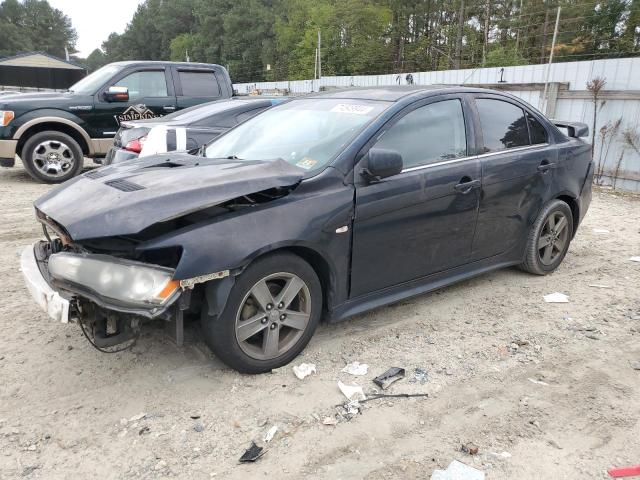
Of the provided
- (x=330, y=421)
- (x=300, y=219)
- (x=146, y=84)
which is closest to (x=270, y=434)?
(x=330, y=421)

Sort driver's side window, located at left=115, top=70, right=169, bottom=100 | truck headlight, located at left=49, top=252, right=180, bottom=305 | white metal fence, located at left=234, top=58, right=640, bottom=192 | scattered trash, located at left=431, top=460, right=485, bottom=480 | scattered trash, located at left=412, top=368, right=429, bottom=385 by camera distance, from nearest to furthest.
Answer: scattered trash, located at left=431, top=460, right=485, bottom=480, truck headlight, located at left=49, top=252, right=180, bottom=305, scattered trash, located at left=412, top=368, right=429, bottom=385, driver's side window, located at left=115, top=70, right=169, bottom=100, white metal fence, located at left=234, top=58, right=640, bottom=192

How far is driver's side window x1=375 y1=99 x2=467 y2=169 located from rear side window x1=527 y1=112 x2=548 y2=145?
95 centimetres

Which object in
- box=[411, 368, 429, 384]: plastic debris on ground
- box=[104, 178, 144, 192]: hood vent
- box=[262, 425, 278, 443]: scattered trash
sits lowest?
box=[262, 425, 278, 443]: scattered trash

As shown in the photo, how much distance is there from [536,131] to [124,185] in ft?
11.8

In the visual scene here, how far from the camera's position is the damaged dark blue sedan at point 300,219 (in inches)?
109

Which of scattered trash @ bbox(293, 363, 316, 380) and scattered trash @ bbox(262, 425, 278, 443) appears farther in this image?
scattered trash @ bbox(293, 363, 316, 380)

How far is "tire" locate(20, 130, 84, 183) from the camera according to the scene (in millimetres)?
8672

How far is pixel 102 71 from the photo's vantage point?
9.40m

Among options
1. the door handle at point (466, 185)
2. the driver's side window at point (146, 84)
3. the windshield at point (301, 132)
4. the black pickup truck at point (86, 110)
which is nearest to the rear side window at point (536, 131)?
the door handle at point (466, 185)

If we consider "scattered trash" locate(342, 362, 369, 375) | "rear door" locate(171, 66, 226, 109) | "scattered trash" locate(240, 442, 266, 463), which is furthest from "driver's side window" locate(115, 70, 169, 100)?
"scattered trash" locate(240, 442, 266, 463)

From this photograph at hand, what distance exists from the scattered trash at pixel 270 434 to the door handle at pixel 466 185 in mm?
2188

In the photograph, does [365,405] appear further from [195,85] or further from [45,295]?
[195,85]

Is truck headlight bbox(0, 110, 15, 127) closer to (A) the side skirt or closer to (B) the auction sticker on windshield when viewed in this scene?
(B) the auction sticker on windshield

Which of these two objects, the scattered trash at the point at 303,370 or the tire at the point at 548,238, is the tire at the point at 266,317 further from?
the tire at the point at 548,238
